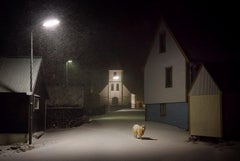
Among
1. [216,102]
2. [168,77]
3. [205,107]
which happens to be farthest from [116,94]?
[216,102]

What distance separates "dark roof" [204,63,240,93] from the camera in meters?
23.1

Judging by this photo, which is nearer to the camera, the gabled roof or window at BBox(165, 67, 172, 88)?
the gabled roof

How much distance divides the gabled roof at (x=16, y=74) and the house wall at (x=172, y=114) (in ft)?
40.2

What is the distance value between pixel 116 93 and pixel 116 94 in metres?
0.28

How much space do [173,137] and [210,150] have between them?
6424mm

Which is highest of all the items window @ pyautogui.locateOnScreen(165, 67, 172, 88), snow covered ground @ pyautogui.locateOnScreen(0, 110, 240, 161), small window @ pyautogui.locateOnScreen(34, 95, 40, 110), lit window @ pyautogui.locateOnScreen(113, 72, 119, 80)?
lit window @ pyautogui.locateOnScreen(113, 72, 119, 80)

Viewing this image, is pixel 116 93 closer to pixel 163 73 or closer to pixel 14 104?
pixel 163 73

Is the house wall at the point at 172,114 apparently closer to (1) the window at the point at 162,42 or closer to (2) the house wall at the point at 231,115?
(1) the window at the point at 162,42

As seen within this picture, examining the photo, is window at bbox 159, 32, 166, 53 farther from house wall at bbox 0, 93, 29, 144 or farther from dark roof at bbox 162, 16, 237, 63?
house wall at bbox 0, 93, 29, 144

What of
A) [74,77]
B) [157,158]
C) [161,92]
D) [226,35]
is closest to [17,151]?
[157,158]

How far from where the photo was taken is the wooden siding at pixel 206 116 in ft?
75.6

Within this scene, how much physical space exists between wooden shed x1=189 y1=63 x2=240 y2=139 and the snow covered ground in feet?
3.47

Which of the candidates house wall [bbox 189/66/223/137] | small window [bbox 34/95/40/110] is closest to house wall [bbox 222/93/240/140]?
house wall [bbox 189/66/223/137]

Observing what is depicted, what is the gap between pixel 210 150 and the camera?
773 inches
